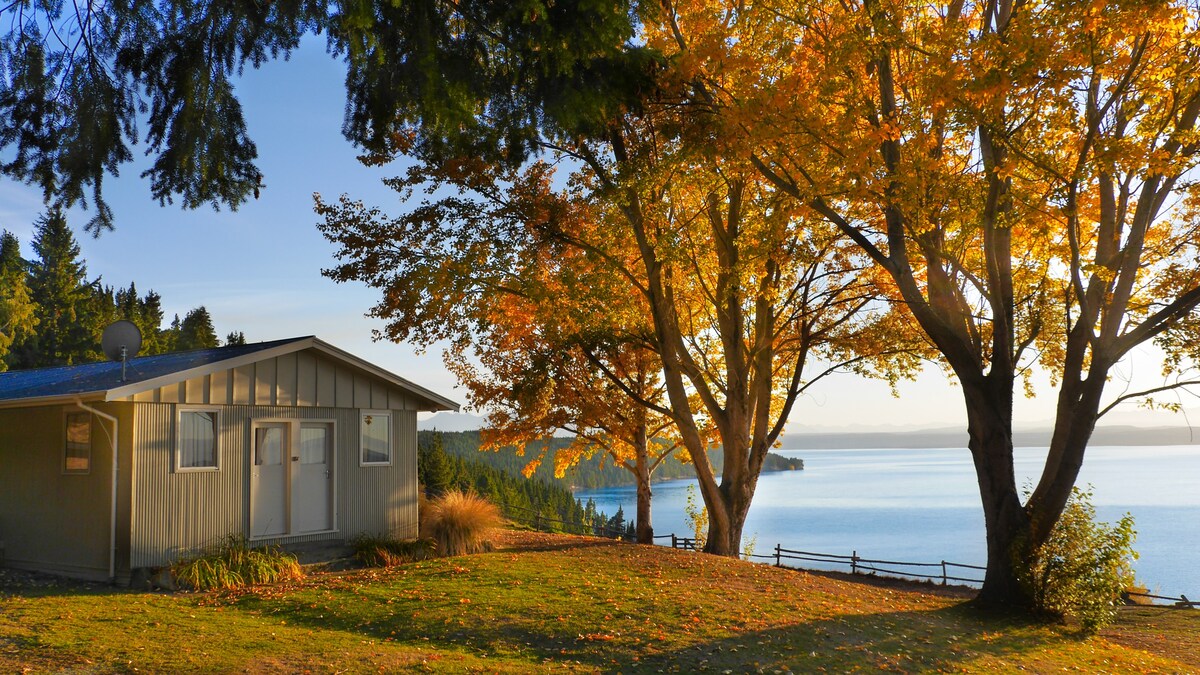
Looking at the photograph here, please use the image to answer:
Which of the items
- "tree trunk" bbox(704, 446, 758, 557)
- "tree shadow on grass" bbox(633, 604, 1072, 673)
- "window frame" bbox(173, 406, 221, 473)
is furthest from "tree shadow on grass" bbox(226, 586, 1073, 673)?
"tree trunk" bbox(704, 446, 758, 557)

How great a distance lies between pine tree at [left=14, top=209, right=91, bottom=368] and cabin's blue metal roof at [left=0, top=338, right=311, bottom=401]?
39632mm

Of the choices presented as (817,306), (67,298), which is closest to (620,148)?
(817,306)

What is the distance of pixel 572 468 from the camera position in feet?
90.0

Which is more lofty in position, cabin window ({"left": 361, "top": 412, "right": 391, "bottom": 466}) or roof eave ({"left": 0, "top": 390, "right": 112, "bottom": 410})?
roof eave ({"left": 0, "top": 390, "right": 112, "bottom": 410})

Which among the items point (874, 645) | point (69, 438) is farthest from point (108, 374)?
point (874, 645)

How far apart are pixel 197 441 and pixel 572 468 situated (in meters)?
15.0

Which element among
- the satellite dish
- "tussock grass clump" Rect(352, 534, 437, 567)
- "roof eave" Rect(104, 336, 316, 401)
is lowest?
"tussock grass clump" Rect(352, 534, 437, 567)

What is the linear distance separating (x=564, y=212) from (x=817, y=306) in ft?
20.8

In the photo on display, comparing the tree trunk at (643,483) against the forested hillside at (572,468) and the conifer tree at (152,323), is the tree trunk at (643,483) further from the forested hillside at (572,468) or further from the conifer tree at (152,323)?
the conifer tree at (152,323)

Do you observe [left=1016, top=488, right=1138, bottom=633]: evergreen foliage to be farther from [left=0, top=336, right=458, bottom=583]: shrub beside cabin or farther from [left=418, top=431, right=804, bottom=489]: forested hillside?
[left=418, top=431, right=804, bottom=489]: forested hillside

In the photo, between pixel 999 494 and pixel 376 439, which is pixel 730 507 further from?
pixel 376 439

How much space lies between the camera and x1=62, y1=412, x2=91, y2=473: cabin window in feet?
43.9

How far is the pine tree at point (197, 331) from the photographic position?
188 feet

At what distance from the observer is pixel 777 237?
49.5 ft
